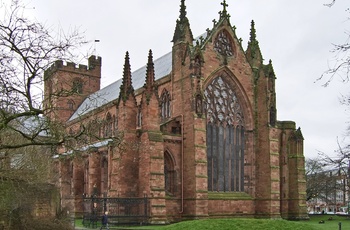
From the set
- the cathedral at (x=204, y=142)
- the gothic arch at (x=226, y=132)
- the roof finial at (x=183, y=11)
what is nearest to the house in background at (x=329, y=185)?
the cathedral at (x=204, y=142)

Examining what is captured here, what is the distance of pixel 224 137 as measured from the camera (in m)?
39.0

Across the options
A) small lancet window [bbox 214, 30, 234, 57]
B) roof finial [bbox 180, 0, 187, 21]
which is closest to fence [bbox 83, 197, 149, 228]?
small lancet window [bbox 214, 30, 234, 57]

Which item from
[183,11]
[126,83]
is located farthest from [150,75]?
[183,11]

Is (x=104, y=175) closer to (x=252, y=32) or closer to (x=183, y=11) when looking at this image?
(x=183, y=11)

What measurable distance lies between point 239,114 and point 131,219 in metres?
13.3

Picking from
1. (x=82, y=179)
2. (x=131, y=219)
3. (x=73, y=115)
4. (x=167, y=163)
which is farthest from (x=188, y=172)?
(x=73, y=115)

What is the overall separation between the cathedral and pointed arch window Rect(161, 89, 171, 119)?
10 centimetres

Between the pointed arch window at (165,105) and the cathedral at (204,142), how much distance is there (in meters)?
0.10

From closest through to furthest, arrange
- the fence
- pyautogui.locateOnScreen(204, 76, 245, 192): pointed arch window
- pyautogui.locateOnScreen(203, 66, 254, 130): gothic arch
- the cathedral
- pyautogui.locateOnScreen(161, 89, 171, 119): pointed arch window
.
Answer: the fence
the cathedral
pyautogui.locateOnScreen(204, 76, 245, 192): pointed arch window
pyautogui.locateOnScreen(161, 89, 171, 119): pointed arch window
pyautogui.locateOnScreen(203, 66, 254, 130): gothic arch

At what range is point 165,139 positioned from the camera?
35.7 metres

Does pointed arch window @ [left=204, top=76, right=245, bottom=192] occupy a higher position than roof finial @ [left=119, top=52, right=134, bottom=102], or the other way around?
roof finial @ [left=119, top=52, right=134, bottom=102]

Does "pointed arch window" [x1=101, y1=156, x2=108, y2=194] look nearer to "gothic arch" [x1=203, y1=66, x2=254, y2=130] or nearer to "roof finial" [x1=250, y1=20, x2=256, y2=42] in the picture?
"gothic arch" [x1=203, y1=66, x2=254, y2=130]

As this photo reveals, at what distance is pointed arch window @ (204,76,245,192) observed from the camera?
124 feet

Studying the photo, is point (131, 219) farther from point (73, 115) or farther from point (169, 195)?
point (73, 115)
